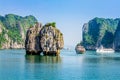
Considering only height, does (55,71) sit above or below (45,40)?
below

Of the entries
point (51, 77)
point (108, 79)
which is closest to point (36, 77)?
point (51, 77)

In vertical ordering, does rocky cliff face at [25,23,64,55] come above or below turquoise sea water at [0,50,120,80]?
above

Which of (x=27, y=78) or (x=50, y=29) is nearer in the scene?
(x=27, y=78)

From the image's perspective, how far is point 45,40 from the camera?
14900cm

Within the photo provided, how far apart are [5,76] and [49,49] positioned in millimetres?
82621

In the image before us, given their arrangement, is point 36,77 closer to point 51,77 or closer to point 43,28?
point 51,77

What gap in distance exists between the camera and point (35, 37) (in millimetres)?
155000

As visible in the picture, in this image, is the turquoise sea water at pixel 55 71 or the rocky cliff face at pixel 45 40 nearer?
the turquoise sea water at pixel 55 71

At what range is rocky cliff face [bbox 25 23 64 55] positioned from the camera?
480 feet

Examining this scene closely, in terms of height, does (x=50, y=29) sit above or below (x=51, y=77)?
above

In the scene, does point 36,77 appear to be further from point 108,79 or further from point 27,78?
point 108,79

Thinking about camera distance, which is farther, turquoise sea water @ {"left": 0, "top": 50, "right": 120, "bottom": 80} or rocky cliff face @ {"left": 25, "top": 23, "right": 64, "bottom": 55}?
rocky cliff face @ {"left": 25, "top": 23, "right": 64, "bottom": 55}

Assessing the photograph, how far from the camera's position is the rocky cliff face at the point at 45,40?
146 metres

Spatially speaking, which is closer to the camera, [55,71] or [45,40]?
[55,71]
